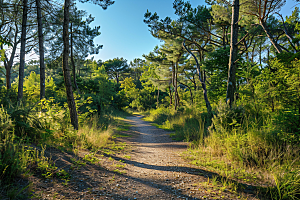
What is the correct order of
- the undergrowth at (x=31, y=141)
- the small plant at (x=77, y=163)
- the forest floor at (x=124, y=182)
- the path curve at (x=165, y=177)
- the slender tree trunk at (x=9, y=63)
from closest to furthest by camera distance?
the undergrowth at (x=31, y=141) < the forest floor at (x=124, y=182) < the path curve at (x=165, y=177) < the small plant at (x=77, y=163) < the slender tree trunk at (x=9, y=63)

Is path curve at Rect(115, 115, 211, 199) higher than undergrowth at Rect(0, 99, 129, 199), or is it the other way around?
undergrowth at Rect(0, 99, 129, 199)

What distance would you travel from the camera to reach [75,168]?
332 centimetres

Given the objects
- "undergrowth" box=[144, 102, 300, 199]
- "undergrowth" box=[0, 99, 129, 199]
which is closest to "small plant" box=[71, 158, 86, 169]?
"undergrowth" box=[0, 99, 129, 199]

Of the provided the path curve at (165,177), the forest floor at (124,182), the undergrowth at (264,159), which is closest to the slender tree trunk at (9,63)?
the forest floor at (124,182)

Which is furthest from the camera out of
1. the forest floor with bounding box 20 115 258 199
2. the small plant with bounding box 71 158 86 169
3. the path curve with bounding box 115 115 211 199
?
the small plant with bounding box 71 158 86 169

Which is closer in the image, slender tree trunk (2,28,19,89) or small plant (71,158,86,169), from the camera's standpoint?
small plant (71,158,86,169)

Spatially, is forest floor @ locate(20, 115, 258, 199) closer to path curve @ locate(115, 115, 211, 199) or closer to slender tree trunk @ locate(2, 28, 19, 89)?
path curve @ locate(115, 115, 211, 199)

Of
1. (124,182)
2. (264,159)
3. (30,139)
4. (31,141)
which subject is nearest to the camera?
(124,182)

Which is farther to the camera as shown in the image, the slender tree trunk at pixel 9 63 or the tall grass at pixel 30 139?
the slender tree trunk at pixel 9 63

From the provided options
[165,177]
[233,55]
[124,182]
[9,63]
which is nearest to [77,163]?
[124,182]

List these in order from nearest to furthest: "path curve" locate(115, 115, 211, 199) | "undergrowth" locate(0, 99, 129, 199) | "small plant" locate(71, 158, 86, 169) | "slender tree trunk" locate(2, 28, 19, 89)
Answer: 1. "undergrowth" locate(0, 99, 129, 199)
2. "path curve" locate(115, 115, 211, 199)
3. "small plant" locate(71, 158, 86, 169)
4. "slender tree trunk" locate(2, 28, 19, 89)

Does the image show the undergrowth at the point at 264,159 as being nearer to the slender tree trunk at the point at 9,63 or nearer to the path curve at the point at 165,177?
the path curve at the point at 165,177

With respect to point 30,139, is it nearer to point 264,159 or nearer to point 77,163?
point 77,163

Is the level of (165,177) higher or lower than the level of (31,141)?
lower
